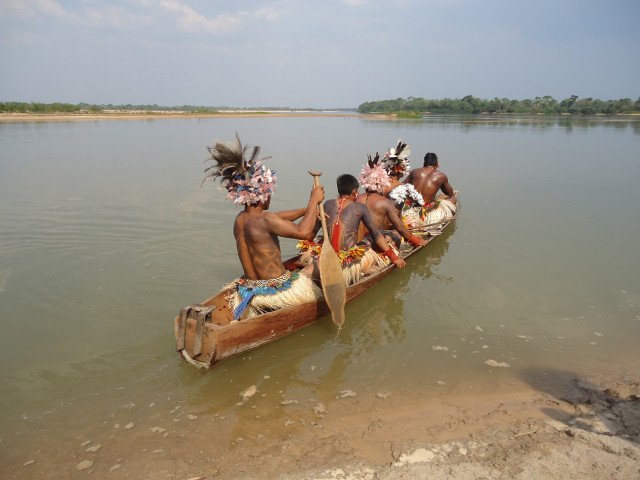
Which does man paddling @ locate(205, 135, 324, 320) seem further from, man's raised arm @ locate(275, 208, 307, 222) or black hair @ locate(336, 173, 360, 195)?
black hair @ locate(336, 173, 360, 195)

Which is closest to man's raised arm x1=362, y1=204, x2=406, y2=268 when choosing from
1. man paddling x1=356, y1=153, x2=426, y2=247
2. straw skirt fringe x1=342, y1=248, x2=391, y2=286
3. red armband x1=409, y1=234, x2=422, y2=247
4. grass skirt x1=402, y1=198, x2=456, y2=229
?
straw skirt fringe x1=342, y1=248, x2=391, y2=286

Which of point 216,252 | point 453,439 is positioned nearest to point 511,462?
point 453,439

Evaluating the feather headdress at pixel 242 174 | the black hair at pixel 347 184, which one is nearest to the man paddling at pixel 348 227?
the black hair at pixel 347 184

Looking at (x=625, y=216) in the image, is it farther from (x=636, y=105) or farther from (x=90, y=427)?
(x=636, y=105)

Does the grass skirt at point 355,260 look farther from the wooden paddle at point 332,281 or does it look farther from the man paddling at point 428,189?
the man paddling at point 428,189

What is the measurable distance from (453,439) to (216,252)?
18.5 ft

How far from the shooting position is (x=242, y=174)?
493 centimetres

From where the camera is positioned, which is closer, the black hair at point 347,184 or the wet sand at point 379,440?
the wet sand at point 379,440

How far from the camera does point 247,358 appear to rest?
5.05m

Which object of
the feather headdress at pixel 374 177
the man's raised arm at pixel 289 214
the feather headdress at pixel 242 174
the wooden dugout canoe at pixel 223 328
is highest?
the feather headdress at pixel 242 174

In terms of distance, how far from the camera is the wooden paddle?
543cm

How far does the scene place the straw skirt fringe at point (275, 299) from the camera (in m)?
5.11

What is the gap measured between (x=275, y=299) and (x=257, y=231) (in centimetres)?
84

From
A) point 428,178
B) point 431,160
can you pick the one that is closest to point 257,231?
point 428,178
